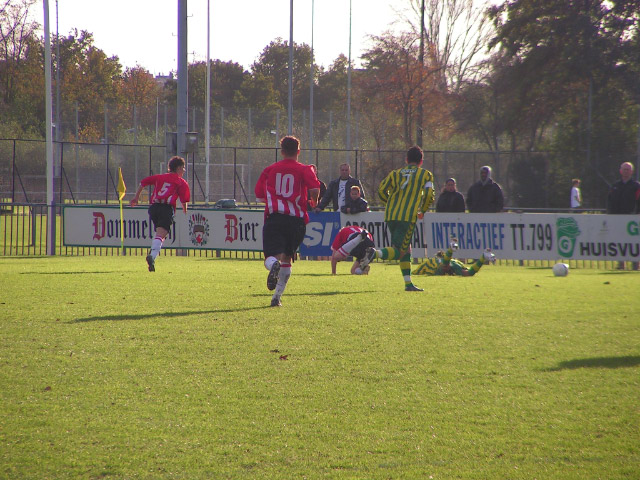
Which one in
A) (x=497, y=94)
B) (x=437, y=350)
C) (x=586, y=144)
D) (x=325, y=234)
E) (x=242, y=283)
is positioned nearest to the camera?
(x=437, y=350)

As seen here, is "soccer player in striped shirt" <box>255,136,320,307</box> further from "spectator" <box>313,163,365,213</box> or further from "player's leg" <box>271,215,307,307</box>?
"spectator" <box>313,163,365,213</box>

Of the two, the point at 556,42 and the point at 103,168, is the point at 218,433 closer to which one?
the point at 556,42

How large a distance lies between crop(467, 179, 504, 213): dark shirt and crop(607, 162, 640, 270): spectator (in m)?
2.36

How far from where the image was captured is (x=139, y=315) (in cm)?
796

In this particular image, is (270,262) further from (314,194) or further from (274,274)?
(314,194)

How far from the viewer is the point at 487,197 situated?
695 inches

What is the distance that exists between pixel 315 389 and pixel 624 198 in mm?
13863

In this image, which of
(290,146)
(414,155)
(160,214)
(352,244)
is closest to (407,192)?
(414,155)

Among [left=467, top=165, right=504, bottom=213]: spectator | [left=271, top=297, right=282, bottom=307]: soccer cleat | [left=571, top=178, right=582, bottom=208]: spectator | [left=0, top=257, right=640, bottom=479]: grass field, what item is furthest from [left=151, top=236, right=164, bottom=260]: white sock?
[left=571, top=178, right=582, bottom=208]: spectator

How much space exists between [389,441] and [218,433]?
0.87 meters

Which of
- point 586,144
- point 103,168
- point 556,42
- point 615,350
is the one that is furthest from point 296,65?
point 615,350

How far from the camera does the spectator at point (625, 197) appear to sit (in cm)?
1675

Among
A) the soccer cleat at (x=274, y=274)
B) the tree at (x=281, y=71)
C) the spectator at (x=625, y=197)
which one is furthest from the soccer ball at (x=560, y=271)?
the tree at (x=281, y=71)

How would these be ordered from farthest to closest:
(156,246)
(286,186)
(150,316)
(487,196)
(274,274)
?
(487,196) → (156,246) → (286,186) → (274,274) → (150,316)
